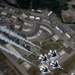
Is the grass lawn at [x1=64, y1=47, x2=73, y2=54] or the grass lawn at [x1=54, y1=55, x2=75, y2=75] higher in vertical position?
the grass lawn at [x1=64, y1=47, x2=73, y2=54]

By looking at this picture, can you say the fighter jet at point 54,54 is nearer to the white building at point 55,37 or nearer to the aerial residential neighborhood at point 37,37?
the aerial residential neighborhood at point 37,37

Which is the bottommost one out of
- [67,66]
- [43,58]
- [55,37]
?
[67,66]

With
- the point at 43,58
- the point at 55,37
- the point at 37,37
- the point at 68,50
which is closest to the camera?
the point at 43,58

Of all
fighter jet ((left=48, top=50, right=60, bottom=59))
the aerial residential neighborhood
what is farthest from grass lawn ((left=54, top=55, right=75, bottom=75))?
fighter jet ((left=48, top=50, right=60, bottom=59))

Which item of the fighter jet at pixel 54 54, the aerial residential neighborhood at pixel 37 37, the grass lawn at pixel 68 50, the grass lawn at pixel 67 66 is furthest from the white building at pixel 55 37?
the grass lawn at pixel 67 66

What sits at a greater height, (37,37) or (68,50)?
(37,37)

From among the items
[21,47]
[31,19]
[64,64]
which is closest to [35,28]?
[31,19]

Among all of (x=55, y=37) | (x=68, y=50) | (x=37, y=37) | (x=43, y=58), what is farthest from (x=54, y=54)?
(x=37, y=37)

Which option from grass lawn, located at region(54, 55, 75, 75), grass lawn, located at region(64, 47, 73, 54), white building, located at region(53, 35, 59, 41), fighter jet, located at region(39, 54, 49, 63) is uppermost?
white building, located at region(53, 35, 59, 41)

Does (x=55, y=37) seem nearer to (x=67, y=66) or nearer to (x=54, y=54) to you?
(x=54, y=54)

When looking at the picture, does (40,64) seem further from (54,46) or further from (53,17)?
(53,17)

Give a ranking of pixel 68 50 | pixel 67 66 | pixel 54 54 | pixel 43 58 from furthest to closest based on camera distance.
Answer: pixel 68 50, pixel 54 54, pixel 43 58, pixel 67 66

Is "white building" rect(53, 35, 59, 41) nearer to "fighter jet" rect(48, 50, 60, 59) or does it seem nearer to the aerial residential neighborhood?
the aerial residential neighborhood
